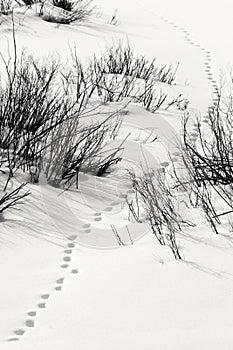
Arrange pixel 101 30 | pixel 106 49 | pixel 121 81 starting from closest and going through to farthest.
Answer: pixel 121 81 → pixel 106 49 → pixel 101 30

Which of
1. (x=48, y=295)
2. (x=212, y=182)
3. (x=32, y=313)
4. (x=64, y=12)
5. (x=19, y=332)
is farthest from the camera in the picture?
(x=64, y=12)

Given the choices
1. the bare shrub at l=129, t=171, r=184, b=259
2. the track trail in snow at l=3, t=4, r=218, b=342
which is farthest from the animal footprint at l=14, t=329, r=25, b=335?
the bare shrub at l=129, t=171, r=184, b=259

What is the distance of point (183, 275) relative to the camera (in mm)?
3316

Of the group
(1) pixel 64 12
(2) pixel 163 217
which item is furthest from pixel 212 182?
(1) pixel 64 12

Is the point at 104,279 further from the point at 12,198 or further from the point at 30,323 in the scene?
the point at 12,198

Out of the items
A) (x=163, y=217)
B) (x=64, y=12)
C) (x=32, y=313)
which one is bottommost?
(x=64, y=12)

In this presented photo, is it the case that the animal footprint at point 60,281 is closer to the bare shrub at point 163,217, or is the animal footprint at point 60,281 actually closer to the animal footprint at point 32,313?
the animal footprint at point 32,313

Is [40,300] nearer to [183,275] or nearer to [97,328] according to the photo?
[97,328]

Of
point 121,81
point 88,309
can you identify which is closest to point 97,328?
point 88,309

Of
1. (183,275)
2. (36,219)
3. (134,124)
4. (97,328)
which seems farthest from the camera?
(134,124)

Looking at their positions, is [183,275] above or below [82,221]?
above

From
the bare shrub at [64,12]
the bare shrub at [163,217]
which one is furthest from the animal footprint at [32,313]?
the bare shrub at [64,12]

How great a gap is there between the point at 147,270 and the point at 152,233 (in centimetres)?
46

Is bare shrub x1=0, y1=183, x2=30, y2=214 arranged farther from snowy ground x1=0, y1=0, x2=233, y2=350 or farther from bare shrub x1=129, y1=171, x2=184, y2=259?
bare shrub x1=129, y1=171, x2=184, y2=259
